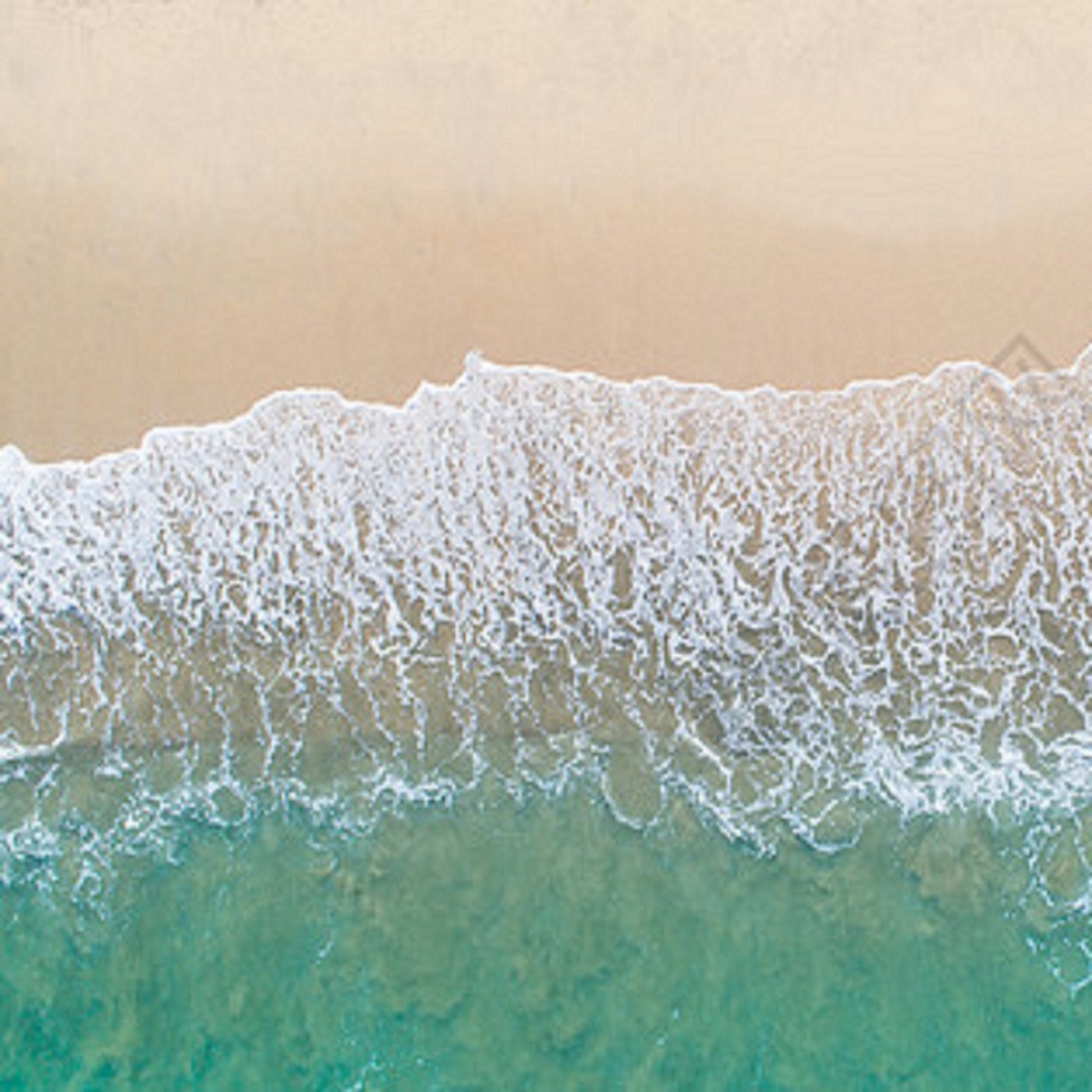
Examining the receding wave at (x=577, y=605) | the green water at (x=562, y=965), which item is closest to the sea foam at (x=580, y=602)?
the receding wave at (x=577, y=605)

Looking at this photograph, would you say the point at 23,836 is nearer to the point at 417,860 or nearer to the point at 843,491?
the point at 417,860

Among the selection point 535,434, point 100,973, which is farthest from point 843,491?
point 100,973

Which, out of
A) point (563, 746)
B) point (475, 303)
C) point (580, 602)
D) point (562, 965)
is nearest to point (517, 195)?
point (475, 303)

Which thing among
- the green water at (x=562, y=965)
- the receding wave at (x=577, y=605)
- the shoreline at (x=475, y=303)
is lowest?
the green water at (x=562, y=965)

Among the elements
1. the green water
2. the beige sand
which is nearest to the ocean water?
the green water

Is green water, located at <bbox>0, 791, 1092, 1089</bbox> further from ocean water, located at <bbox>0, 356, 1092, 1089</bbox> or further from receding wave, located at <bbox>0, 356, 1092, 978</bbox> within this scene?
receding wave, located at <bbox>0, 356, 1092, 978</bbox>

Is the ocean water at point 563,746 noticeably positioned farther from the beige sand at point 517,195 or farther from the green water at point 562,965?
the beige sand at point 517,195

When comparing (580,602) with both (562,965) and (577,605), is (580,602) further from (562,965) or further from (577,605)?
(562,965)

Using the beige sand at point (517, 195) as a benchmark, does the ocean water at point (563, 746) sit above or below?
below
